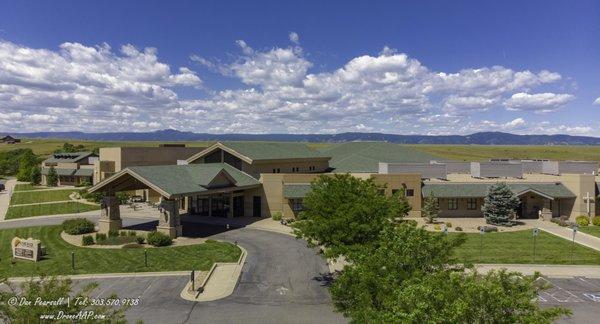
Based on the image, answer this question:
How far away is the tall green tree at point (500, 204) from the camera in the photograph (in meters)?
48.0

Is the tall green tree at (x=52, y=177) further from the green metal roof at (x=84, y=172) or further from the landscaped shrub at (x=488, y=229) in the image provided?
the landscaped shrub at (x=488, y=229)

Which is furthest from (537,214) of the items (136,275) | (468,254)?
(136,275)

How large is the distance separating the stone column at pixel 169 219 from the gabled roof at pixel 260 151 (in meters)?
15.0

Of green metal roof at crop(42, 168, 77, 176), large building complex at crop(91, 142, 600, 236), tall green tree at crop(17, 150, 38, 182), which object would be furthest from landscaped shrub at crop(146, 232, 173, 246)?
tall green tree at crop(17, 150, 38, 182)

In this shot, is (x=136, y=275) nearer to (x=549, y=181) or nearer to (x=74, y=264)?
(x=74, y=264)

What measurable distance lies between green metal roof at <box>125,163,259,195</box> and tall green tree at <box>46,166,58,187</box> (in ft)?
186

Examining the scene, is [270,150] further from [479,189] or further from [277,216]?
[479,189]

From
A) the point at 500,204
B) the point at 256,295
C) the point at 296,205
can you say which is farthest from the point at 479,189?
the point at 256,295

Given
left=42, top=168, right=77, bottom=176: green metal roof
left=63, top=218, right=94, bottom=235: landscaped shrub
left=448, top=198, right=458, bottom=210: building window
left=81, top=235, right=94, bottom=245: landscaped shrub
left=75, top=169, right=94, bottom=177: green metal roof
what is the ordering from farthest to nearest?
1. left=42, top=168, right=77, bottom=176: green metal roof
2. left=75, top=169, right=94, bottom=177: green metal roof
3. left=448, top=198, right=458, bottom=210: building window
4. left=63, top=218, right=94, bottom=235: landscaped shrub
5. left=81, top=235, right=94, bottom=245: landscaped shrub

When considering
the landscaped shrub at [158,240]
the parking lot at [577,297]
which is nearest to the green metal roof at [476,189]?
the parking lot at [577,297]

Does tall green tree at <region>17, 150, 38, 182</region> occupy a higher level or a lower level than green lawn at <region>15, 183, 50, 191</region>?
higher

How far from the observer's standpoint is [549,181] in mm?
53750

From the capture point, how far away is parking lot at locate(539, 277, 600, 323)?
75.5ft

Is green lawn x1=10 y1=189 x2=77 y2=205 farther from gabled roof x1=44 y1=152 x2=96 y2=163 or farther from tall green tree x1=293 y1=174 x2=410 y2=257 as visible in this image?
tall green tree x1=293 y1=174 x2=410 y2=257
